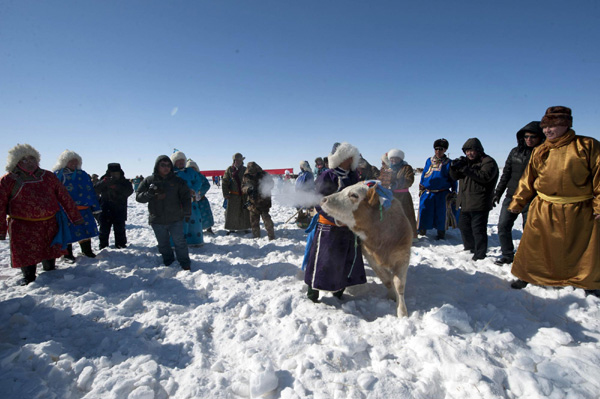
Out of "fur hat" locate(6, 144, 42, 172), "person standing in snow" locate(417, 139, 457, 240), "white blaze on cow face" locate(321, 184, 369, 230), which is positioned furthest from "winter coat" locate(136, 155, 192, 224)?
"person standing in snow" locate(417, 139, 457, 240)

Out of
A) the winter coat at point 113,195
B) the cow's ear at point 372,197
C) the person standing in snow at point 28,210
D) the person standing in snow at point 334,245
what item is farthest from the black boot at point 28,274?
the cow's ear at point 372,197

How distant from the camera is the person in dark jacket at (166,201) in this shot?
15.2 ft

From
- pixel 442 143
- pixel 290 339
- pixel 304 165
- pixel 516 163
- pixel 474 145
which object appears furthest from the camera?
pixel 304 165

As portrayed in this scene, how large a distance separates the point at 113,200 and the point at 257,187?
3.17m

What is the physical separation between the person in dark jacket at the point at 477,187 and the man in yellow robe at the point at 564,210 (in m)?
1.10

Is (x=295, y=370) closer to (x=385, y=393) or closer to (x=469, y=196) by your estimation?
(x=385, y=393)

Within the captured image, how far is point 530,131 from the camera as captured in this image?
13.1ft

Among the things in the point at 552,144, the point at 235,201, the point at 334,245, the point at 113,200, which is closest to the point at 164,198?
the point at 113,200

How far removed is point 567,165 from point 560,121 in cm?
51

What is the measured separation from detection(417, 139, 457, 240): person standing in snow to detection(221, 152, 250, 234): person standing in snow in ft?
15.1

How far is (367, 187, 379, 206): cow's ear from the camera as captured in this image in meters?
2.87

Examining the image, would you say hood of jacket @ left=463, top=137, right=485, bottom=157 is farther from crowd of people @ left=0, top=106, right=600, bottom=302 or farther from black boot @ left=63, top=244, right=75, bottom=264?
black boot @ left=63, top=244, right=75, bottom=264

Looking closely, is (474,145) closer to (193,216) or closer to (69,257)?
(193,216)

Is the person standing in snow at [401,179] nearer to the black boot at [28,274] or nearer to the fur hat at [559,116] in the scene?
the fur hat at [559,116]
